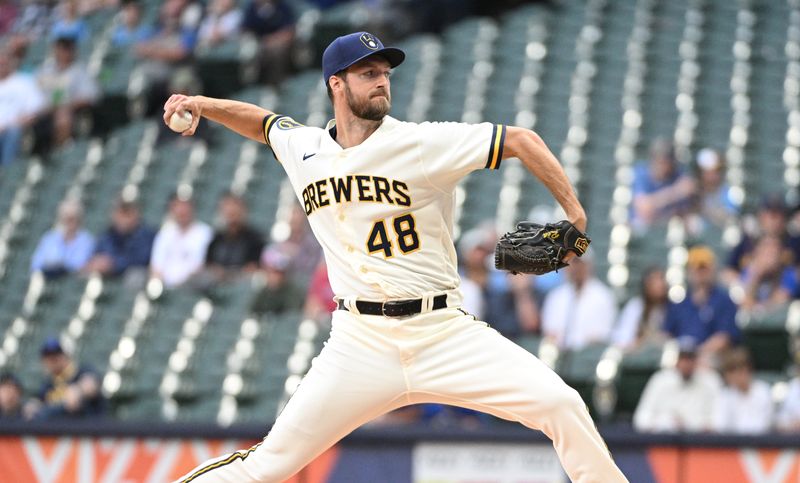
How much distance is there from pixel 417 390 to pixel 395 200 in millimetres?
718

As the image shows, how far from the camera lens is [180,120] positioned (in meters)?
5.10

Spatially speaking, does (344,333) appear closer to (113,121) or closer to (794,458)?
(794,458)

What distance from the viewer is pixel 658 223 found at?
10711 mm

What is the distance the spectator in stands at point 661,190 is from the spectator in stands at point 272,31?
15.0ft

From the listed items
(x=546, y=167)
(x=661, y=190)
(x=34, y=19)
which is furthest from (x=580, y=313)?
(x=34, y=19)

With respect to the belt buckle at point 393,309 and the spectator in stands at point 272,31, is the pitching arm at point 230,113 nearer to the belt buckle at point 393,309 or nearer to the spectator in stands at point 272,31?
the belt buckle at point 393,309

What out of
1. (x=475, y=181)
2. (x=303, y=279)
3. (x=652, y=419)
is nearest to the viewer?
(x=652, y=419)

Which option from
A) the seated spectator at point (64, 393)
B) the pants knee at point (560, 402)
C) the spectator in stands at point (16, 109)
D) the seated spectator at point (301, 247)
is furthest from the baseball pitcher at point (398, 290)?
the spectator in stands at point (16, 109)

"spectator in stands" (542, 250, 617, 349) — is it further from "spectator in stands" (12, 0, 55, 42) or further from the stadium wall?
"spectator in stands" (12, 0, 55, 42)

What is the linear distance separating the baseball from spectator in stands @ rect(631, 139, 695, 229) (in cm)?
628

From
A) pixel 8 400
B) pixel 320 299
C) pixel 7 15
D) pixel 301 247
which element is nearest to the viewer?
pixel 8 400

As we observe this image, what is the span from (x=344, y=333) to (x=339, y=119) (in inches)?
32.9

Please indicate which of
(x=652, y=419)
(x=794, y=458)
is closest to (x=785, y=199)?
(x=652, y=419)

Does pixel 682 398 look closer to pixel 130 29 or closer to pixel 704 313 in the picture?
pixel 704 313
